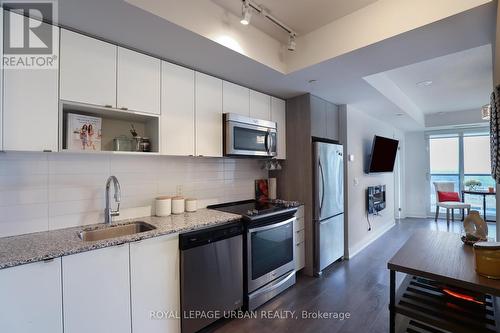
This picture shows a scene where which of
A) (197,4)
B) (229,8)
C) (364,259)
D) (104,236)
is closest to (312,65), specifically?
(229,8)

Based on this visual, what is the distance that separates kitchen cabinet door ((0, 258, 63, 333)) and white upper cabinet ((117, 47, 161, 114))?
1.17 meters

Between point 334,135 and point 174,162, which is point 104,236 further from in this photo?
point 334,135

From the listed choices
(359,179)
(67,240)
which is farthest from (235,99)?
(359,179)

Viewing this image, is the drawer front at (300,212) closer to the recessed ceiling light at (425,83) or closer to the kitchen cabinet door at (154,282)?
the kitchen cabinet door at (154,282)

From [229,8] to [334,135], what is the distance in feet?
7.88

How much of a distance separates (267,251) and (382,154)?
331cm

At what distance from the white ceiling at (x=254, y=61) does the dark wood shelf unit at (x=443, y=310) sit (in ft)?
6.02

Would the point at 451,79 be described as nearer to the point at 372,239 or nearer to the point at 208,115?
the point at 372,239

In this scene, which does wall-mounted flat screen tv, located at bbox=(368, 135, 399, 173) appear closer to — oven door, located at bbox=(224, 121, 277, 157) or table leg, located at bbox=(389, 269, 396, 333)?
oven door, located at bbox=(224, 121, 277, 157)

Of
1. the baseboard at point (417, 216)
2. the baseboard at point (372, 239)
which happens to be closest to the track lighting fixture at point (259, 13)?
the baseboard at point (372, 239)

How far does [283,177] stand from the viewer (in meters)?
3.24

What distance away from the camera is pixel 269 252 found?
2441 millimetres

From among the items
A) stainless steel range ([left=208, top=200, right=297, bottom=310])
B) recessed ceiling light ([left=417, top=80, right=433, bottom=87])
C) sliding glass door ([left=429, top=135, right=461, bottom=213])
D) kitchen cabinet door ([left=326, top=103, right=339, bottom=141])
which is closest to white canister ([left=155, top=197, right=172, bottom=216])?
stainless steel range ([left=208, top=200, right=297, bottom=310])

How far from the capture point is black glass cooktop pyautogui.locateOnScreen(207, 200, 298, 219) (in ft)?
7.61
